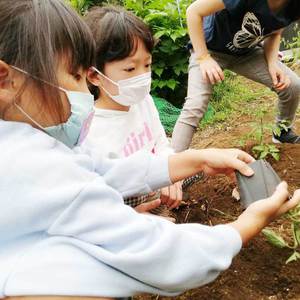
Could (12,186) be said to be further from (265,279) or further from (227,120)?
(227,120)

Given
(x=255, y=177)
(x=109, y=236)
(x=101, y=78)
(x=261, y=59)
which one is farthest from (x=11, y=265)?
(x=261, y=59)

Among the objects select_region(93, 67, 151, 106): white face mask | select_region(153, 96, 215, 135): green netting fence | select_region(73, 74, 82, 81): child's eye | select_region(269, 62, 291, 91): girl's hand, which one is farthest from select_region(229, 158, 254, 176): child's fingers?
select_region(153, 96, 215, 135): green netting fence

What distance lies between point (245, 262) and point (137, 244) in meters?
0.84

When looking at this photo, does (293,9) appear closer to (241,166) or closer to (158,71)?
(241,166)

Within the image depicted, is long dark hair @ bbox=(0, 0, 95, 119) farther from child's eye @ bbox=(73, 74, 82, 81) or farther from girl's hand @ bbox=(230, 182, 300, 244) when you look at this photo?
girl's hand @ bbox=(230, 182, 300, 244)

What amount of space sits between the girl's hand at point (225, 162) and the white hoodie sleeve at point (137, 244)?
295 millimetres

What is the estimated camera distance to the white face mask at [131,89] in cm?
173

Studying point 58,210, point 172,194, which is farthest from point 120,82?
point 58,210

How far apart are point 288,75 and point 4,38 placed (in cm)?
191

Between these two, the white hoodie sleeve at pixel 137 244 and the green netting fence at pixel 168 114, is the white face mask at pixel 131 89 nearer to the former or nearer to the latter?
the white hoodie sleeve at pixel 137 244

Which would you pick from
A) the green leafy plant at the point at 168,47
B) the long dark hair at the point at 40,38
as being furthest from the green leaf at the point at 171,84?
the long dark hair at the point at 40,38

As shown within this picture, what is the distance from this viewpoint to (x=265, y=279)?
61.7 inches

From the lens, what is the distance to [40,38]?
3.10 feet

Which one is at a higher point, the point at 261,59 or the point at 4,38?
the point at 4,38
